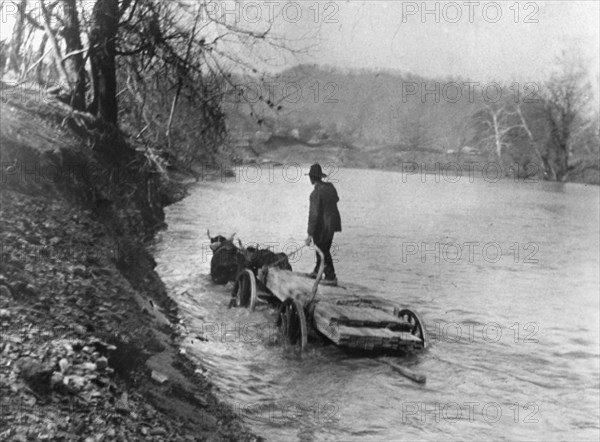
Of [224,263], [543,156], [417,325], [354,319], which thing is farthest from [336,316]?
[543,156]

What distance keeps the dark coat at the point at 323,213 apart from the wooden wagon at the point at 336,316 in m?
0.91

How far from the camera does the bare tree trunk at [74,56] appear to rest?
36.2ft


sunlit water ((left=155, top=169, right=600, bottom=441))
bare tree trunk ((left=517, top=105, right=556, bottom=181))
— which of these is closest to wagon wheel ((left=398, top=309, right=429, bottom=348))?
sunlit water ((left=155, top=169, right=600, bottom=441))

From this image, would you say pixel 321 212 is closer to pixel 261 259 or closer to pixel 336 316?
pixel 336 316

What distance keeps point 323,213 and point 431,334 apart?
325 centimetres

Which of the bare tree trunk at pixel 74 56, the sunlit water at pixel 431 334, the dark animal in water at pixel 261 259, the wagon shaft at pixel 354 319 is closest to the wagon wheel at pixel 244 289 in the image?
the sunlit water at pixel 431 334

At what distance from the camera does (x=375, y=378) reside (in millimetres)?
8688

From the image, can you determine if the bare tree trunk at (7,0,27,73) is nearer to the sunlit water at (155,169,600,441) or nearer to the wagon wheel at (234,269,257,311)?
the sunlit water at (155,169,600,441)

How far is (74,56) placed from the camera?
11.7 metres

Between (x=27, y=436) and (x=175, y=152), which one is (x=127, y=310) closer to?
(x=27, y=436)

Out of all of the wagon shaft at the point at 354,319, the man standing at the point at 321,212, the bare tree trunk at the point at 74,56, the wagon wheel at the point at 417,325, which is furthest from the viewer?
the bare tree trunk at the point at 74,56

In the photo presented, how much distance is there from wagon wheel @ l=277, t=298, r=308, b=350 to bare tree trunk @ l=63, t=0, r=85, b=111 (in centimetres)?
→ 567

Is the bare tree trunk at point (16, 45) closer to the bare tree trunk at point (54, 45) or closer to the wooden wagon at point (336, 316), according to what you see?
the bare tree trunk at point (54, 45)

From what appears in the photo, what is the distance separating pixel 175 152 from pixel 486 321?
9560 mm
